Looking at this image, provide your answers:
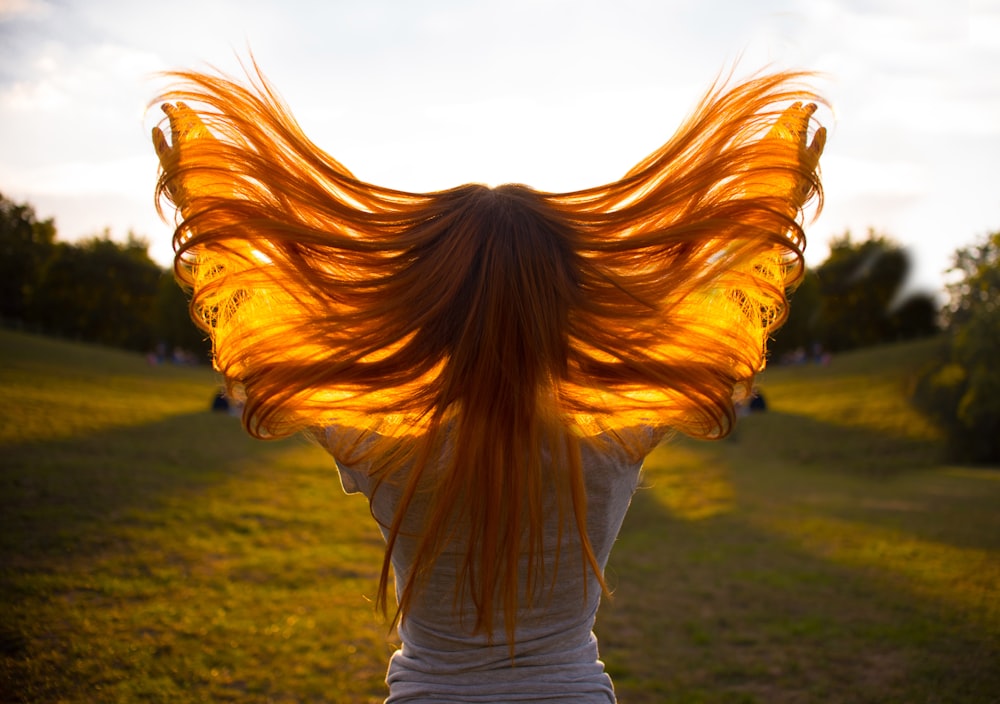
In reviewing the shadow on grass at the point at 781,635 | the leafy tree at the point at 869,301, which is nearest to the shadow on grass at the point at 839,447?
the shadow on grass at the point at 781,635

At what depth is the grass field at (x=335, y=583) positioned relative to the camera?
5.44m

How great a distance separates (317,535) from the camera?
1048cm

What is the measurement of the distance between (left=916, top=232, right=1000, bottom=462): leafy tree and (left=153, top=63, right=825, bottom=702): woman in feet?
54.9

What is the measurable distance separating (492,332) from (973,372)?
83.7 feet

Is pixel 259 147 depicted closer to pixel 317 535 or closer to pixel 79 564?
pixel 79 564

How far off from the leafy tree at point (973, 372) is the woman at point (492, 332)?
1672 centimetres

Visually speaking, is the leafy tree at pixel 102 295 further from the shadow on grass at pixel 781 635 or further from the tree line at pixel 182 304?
the shadow on grass at pixel 781 635

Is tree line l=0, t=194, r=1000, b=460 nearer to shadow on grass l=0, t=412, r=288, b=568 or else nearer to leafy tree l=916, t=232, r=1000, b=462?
leafy tree l=916, t=232, r=1000, b=462

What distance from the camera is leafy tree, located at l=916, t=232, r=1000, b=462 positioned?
63.9 ft

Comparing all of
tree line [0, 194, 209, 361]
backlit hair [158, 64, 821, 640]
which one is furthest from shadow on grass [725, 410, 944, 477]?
tree line [0, 194, 209, 361]

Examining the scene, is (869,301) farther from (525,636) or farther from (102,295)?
(525,636)

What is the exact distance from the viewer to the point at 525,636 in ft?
5.69

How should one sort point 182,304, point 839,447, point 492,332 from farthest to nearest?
point 182,304
point 839,447
point 492,332

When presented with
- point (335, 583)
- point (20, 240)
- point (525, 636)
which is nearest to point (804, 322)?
point (20, 240)
